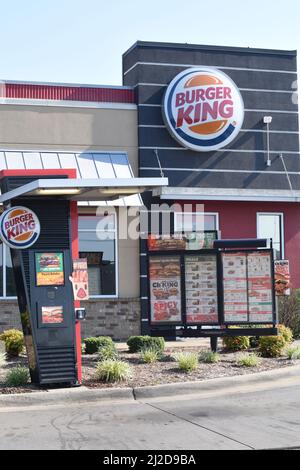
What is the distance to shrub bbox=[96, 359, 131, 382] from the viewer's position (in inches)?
449

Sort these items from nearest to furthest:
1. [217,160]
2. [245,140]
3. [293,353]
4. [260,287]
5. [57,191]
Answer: [57,191]
[293,353]
[260,287]
[217,160]
[245,140]

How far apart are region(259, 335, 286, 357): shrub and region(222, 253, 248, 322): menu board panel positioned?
2.10ft

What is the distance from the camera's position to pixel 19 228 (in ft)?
36.8

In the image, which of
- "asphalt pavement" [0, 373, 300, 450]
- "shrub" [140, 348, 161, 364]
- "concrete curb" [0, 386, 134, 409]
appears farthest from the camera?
"shrub" [140, 348, 161, 364]

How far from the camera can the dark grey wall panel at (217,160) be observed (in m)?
20.3

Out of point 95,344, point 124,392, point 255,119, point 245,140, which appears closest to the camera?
point 124,392

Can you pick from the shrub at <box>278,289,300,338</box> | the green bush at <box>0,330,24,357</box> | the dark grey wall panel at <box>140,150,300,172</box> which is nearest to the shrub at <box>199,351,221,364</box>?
the green bush at <box>0,330,24,357</box>

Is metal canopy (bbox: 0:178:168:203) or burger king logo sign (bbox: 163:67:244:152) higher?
burger king logo sign (bbox: 163:67:244:152)

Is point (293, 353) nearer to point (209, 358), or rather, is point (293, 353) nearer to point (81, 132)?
point (209, 358)

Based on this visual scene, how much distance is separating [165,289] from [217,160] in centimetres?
745

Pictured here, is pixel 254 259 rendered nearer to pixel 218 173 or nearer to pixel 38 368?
pixel 38 368

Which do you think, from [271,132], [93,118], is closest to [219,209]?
[271,132]

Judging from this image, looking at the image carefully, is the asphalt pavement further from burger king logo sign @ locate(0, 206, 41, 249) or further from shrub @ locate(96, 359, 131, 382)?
burger king logo sign @ locate(0, 206, 41, 249)

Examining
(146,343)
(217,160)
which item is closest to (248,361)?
(146,343)
